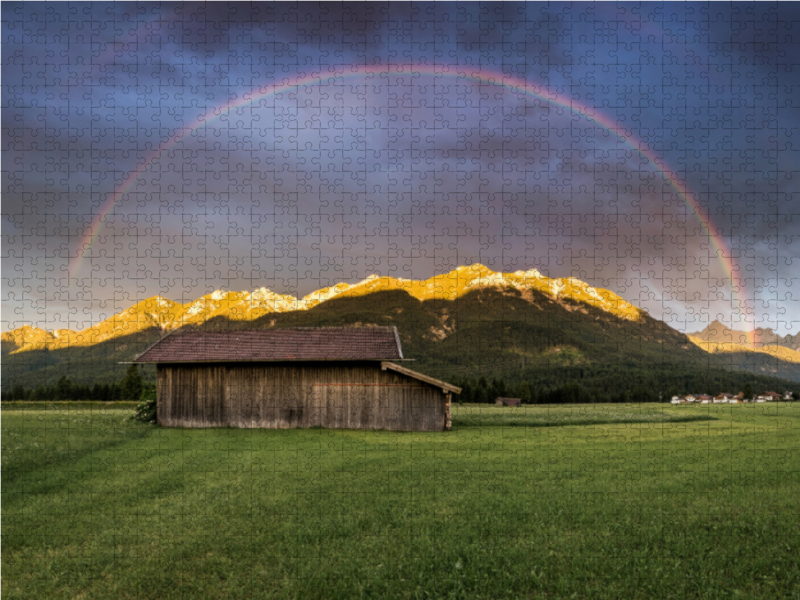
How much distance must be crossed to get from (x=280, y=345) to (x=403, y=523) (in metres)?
23.1

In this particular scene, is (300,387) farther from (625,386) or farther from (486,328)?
(486,328)

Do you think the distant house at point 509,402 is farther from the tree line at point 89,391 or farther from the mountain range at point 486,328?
the tree line at point 89,391

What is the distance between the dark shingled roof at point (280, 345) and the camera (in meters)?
31.2

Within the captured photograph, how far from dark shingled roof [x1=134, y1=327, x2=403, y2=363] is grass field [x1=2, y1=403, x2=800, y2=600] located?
11159 mm

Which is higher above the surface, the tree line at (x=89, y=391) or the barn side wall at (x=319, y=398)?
the barn side wall at (x=319, y=398)

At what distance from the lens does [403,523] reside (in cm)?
1069

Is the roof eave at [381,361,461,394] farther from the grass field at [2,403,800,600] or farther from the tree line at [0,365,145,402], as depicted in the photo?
the tree line at [0,365,145,402]

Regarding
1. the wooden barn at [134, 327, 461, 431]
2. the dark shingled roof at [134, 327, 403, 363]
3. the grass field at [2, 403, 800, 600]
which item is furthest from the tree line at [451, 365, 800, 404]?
the grass field at [2, 403, 800, 600]

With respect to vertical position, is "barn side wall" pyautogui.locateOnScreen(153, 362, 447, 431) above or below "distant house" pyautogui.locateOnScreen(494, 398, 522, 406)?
above

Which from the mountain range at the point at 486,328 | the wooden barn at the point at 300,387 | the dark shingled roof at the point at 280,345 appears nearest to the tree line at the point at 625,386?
the mountain range at the point at 486,328

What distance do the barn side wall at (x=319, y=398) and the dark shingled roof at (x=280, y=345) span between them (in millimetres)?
720

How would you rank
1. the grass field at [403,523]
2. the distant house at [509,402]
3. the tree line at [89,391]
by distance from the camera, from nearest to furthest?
the grass field at [403,523] < the distant house at [509,402] < the tree line at [89,391]

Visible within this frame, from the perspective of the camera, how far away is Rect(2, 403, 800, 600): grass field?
8.16m

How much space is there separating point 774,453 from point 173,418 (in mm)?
29945
